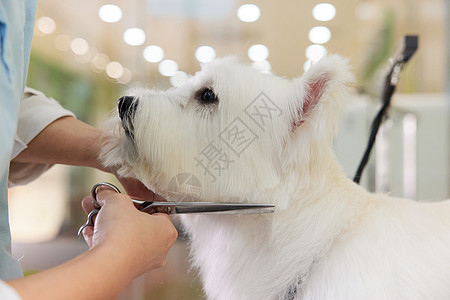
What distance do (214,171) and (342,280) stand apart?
0.24 m

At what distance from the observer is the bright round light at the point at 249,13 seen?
2.37 metres

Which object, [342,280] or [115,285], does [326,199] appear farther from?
[115,285]

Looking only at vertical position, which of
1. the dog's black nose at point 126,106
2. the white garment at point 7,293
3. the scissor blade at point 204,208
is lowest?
the scissor blade at point 204,208

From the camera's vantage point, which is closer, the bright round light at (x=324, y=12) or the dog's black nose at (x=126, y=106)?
the dog's black nose at (x=126, y=106)

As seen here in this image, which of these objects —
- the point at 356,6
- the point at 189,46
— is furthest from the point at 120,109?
the point at 356,6

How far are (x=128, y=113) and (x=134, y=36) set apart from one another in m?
1.75

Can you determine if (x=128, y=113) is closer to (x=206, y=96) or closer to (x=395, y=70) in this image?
(x=206, y=96)

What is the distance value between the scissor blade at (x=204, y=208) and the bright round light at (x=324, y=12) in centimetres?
196

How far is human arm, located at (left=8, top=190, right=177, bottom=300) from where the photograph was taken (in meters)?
0.38

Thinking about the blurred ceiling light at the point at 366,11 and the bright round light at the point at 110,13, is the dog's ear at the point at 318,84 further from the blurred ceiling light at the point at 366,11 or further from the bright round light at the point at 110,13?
the blurred ceiling light at the point at 366,11

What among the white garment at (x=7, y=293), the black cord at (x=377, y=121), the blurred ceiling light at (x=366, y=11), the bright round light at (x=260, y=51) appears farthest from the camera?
the blurred ceiling light at (x=366, y=11)

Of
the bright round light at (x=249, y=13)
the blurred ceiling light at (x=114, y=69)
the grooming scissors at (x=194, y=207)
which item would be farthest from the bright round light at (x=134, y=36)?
the grooming scissors at (x=194, y=207)

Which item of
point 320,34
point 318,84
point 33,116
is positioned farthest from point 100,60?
point 318,84

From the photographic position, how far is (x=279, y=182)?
633 millimetres
